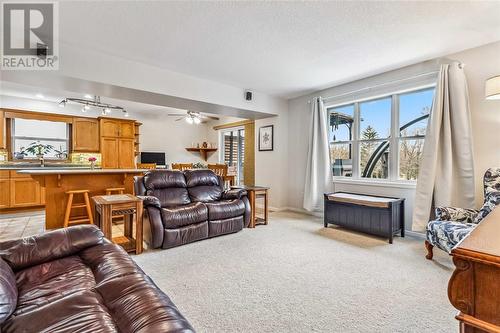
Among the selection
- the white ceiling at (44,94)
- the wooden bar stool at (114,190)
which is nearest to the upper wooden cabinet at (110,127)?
the white ceiling at (44,94)

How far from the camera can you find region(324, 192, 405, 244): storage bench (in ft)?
10.7

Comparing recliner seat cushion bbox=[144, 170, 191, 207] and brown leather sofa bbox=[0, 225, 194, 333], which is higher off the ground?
recliner seat cushion bbox=[144, 170, 191, 207]

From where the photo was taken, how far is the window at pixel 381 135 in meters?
3.56

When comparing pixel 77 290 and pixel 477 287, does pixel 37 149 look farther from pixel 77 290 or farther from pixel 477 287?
pixel 477 287

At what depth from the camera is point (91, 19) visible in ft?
7.73

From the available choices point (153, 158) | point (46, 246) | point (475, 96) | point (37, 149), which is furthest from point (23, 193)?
point (475, 96)

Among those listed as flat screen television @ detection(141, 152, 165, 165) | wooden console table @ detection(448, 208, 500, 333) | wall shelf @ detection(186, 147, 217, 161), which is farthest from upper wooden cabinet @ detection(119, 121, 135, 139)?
wooden console table @ detection(448, 208, 500, 333)

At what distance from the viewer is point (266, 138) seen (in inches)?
219

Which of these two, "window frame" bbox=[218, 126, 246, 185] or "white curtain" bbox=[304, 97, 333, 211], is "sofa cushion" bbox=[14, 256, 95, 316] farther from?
"window frame" bbox=[218, 126, 246, 185]

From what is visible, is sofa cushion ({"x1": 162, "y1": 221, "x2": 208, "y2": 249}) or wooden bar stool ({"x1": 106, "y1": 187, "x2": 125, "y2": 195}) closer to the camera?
sofa cushion ({"x1": 162, "y1": 221, "x2": 208, "y2": 249})

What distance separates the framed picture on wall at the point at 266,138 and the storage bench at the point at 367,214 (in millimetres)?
1929

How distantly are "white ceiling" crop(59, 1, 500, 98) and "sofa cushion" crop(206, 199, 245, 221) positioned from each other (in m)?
2.00

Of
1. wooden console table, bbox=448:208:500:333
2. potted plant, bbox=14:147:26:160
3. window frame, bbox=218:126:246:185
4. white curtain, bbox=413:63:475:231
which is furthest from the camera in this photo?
window frame, bbox=218:126:246:185

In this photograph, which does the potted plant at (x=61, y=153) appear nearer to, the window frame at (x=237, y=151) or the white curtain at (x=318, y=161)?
the window frame at (x=237, y=151)
